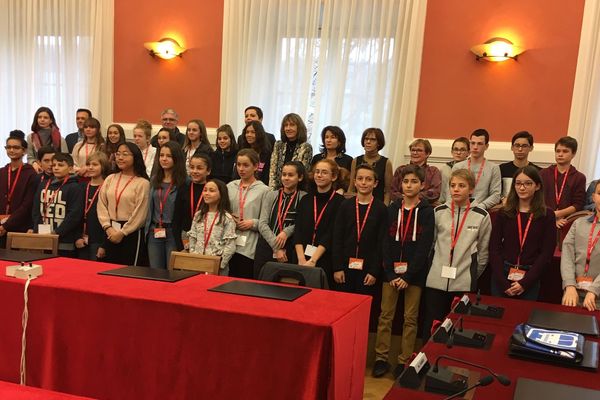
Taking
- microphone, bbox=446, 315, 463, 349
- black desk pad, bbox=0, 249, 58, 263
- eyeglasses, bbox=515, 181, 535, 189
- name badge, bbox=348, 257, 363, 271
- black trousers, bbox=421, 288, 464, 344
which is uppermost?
eyeglasses, bbox=515, 181, 535, 189

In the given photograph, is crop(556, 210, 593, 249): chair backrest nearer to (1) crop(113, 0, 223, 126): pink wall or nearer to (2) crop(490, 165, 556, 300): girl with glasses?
(2) crop(490, 165, 556, 300): girl with glasses

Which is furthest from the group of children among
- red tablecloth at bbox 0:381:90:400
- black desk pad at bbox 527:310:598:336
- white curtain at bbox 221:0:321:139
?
red tablecloth at bbox 0:381:90:400

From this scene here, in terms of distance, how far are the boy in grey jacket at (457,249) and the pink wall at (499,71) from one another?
7.95 feet

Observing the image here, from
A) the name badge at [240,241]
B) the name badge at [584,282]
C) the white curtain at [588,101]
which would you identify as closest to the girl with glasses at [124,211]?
the name badge at [240,241]

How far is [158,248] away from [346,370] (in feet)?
7.83

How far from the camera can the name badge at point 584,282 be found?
2.99 m

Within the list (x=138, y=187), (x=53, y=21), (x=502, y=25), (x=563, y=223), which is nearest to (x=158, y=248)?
(x=138, y=187)

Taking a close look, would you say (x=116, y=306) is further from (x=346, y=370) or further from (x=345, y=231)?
(x=345, y=231)

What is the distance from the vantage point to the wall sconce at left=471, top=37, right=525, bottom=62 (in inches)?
208

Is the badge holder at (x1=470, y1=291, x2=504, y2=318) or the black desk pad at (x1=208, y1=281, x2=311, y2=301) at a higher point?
the badge holder at (x1=470, y1=291, x2=504, y2=318)

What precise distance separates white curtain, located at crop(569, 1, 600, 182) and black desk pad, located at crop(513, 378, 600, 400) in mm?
4306

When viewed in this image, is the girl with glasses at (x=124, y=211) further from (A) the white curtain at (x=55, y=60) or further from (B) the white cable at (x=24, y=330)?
(A) the white curtain at (x=55, y=60)

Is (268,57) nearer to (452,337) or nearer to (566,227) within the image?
(566,227)

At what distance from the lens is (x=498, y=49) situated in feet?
17.4
